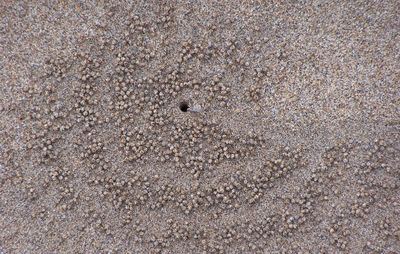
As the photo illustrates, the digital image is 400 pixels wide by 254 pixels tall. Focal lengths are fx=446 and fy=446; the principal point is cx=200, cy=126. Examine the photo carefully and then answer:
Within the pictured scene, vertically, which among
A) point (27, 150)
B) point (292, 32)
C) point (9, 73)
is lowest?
point (27, 150)

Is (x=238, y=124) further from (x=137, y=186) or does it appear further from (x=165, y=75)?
(x=137, y=186)

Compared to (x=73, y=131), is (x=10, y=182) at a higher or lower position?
lower

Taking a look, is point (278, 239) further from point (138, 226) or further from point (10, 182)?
point (10, 182)

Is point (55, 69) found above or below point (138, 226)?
above

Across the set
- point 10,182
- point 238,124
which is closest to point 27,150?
point 10,182

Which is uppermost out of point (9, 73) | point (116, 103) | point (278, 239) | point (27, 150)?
point (9, 73)

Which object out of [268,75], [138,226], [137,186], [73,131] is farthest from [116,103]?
[268,75]
